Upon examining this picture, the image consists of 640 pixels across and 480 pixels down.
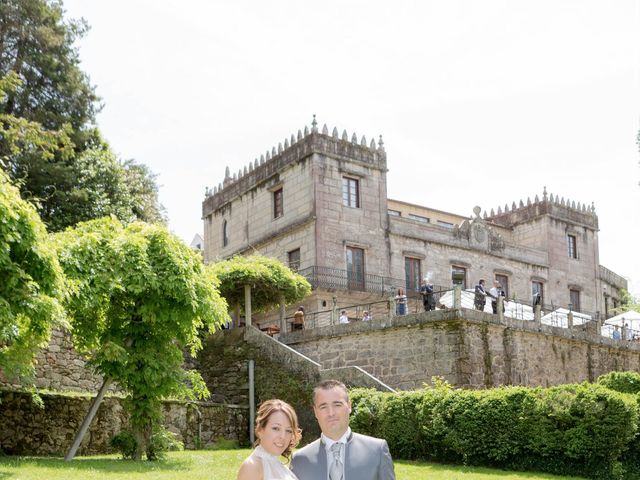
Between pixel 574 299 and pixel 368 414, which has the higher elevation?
pixel 574 299

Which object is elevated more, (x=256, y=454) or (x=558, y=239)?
(x=558, y=239)

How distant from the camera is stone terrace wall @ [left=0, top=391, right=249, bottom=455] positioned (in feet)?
55.7

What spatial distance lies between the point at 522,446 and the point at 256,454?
1106cm

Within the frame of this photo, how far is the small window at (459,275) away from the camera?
116 ft

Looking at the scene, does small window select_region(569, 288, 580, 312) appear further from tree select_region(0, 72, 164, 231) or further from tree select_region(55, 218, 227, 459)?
tree select_region(55, 218, 227, 459)

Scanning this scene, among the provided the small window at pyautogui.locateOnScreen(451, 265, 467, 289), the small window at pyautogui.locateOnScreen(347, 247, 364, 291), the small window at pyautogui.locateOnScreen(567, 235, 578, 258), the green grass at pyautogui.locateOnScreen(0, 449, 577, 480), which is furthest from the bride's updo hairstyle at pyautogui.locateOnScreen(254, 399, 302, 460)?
the small window at pyautogui.locateOnScreen(567, 235, 578, 258)

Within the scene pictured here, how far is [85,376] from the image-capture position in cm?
2114

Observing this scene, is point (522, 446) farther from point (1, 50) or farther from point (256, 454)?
point (1, 50)

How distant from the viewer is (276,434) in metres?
4.85

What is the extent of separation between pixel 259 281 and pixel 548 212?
20.3 metres

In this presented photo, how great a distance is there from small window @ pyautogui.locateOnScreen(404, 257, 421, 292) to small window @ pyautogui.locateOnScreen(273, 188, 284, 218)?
5452mm

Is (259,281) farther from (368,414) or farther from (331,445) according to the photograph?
(331,445)

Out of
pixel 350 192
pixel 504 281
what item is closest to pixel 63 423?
pixel 350 192

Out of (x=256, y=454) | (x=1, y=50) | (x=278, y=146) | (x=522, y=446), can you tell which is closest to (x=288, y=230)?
(x=278, y=146)
